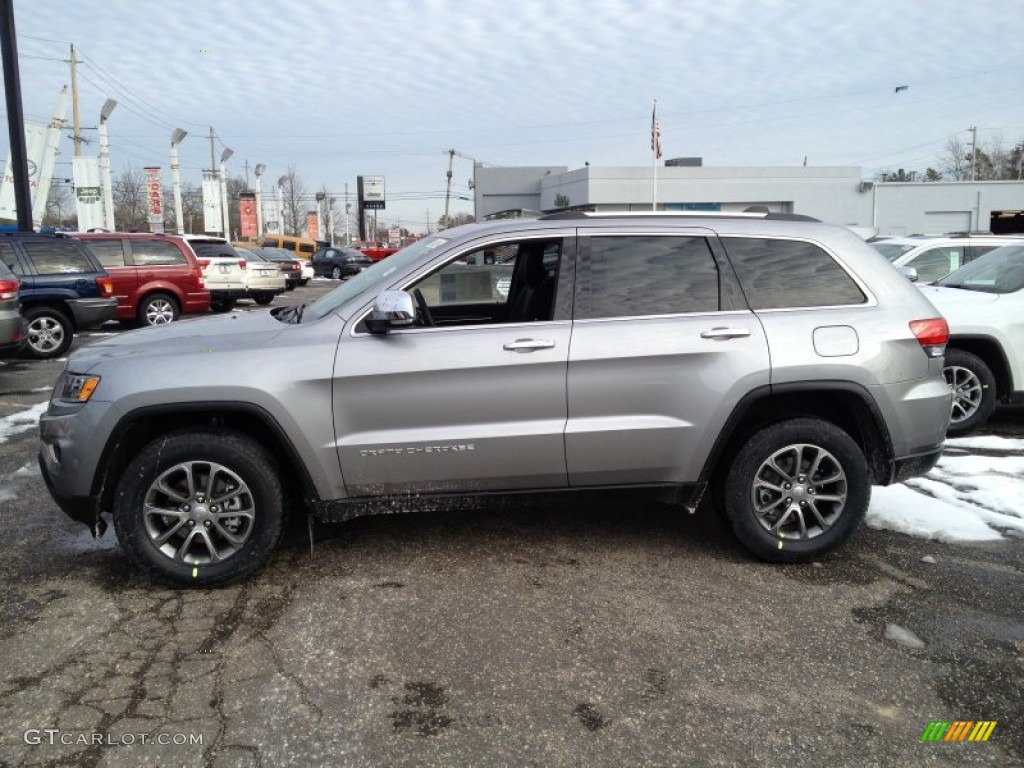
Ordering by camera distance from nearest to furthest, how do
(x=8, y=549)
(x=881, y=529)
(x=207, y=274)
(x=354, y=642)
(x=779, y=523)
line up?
1. (x=354, y=642)
2. (x=779, y=523)
3. (x=8, y=549)
4. (x=881, y=529)
5. (x=207, y=274)

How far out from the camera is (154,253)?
14938 millimetres

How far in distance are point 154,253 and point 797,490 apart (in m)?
14.0

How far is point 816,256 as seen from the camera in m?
Result: 4.20

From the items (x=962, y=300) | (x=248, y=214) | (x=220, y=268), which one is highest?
(x=248, y=214)

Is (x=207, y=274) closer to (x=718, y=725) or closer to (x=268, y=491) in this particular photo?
(x=268, y=491)

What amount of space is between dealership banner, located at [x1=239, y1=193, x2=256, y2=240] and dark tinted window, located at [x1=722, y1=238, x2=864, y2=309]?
6152cm

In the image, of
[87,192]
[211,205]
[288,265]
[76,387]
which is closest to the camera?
[76,387]

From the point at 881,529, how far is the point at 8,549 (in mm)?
5014

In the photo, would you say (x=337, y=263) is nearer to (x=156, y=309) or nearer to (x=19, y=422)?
(x=156, y=309)

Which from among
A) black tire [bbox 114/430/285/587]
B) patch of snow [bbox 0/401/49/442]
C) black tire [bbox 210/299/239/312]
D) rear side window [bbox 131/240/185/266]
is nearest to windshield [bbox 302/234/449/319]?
black tire [bbox 114/430/285/587]

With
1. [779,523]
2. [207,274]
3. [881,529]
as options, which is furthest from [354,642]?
[207,274]

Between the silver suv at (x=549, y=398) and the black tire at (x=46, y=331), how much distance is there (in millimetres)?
8775

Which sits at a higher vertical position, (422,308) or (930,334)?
(422,308)

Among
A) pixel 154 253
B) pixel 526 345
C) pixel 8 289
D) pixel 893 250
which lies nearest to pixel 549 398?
pixel 526 345
